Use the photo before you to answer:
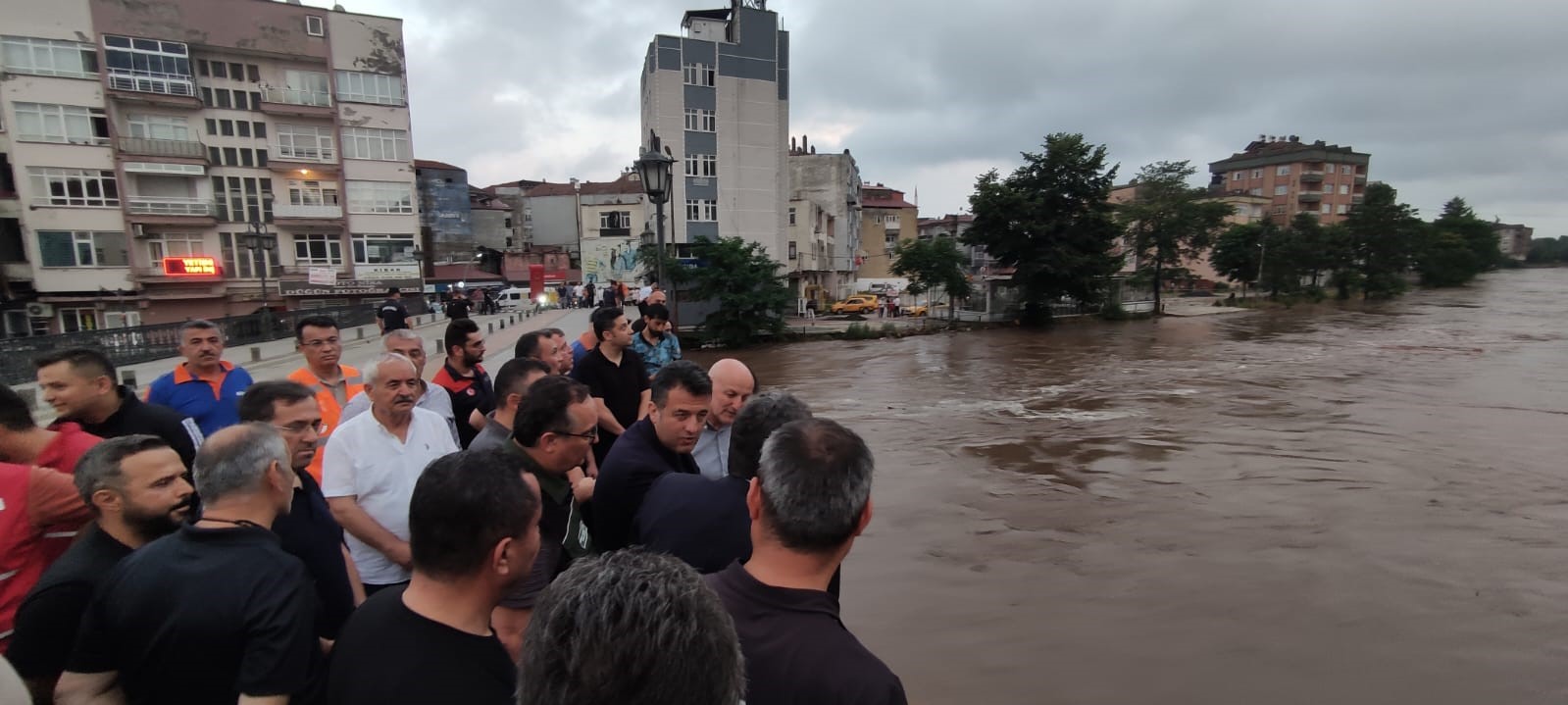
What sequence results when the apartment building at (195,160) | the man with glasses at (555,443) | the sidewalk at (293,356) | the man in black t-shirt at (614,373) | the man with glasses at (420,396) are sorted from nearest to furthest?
the man with glasses at (555,443)
the man with glasses at (420,396)
the man in black t-shirt at (614,373)
the sidewalk at (293,356)
the apartment building at (195,160)

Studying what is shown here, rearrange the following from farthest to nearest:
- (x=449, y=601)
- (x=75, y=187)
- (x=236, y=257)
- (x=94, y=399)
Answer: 1. (x=236, y=257)
2. (x=75, y=187)
3. (x=94, y=399)
4. (x=449, y=601)

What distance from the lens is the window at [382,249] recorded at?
31.6 m

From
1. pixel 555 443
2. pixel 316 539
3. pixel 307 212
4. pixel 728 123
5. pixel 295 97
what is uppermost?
pixel 295 97

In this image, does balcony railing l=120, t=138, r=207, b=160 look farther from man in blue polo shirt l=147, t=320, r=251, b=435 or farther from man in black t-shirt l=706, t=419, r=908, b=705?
man in black t-shirt l=706, t=419, r=908, b=705

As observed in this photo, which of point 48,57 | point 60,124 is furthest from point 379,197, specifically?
point 48,57

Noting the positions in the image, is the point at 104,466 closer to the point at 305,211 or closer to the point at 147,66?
the point at 305,211

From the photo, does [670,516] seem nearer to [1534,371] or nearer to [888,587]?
[888,587]

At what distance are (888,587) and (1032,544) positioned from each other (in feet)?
5.24

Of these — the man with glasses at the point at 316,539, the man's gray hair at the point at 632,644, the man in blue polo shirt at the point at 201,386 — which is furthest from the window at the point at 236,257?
the man's gray hair at the point at 632,644

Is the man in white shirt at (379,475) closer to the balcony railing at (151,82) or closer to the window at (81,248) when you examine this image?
the window at (81,248)

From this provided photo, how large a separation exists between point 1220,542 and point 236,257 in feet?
123

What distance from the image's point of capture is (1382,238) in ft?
144

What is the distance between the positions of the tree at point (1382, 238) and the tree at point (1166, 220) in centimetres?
1395

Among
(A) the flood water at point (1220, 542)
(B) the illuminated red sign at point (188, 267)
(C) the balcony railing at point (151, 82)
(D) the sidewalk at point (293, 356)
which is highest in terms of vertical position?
(C) the balcony railing at point (151, 82)
